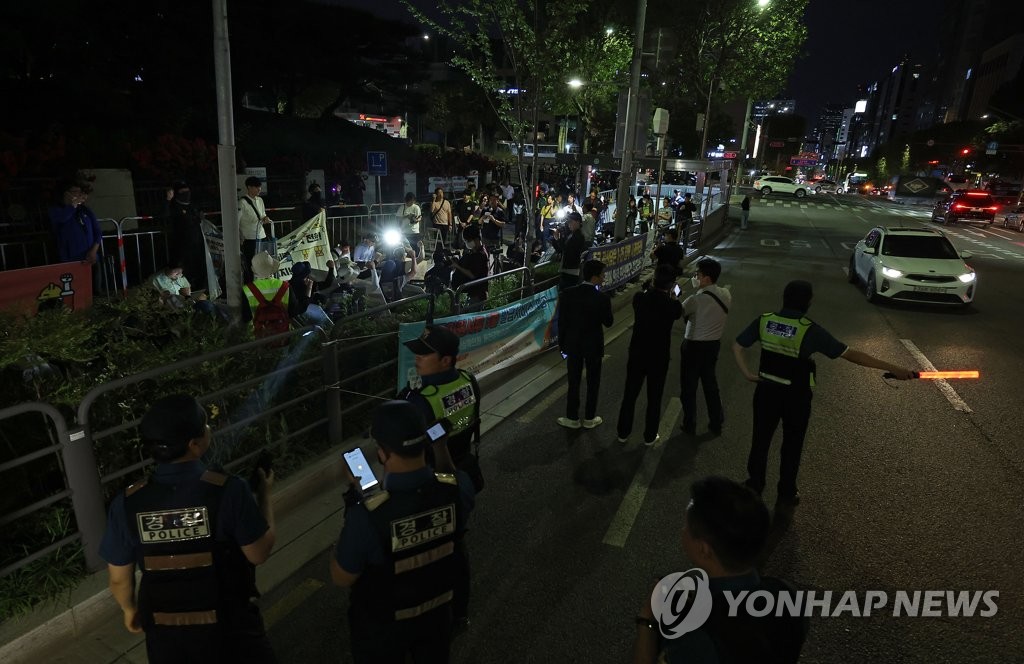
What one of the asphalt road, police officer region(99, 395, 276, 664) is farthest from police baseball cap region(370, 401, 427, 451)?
the asphalt road

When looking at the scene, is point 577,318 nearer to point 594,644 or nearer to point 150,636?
point 594,644

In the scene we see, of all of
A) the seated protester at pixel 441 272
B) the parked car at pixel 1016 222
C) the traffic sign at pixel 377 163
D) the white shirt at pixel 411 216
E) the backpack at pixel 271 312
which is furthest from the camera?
the parked car at pixel 1016 222

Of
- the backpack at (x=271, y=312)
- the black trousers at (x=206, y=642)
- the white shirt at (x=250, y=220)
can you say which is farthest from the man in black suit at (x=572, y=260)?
the black trousers at (x=206, y=642)

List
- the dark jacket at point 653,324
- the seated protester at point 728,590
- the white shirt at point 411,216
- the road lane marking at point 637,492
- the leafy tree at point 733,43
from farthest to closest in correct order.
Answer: the leafy tree at point 733,43
the white shirt at point 411,216
the dark jacket at point 653,324
the road lane marking at point 637,492
the seated protester at point 728,590

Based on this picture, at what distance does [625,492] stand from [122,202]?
41.0 ft

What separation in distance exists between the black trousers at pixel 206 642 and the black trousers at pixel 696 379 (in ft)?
16.5

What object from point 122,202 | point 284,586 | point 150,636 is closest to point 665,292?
point 284,586

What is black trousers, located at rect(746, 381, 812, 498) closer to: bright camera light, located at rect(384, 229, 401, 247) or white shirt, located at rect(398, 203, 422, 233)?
bright camera light, located at rect(384, 229, 401, 247)

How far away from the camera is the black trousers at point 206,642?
2439 millimetres

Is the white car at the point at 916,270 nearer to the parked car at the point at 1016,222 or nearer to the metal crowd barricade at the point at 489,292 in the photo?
the metal crowd barricade at the point at 489,292

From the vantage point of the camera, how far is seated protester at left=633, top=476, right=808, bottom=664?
5.98ft

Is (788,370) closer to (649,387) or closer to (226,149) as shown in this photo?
(649,387)

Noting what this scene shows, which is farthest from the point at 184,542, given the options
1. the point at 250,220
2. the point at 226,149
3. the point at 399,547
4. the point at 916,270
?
the point at 916,270

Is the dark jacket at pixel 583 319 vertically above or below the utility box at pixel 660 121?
below
